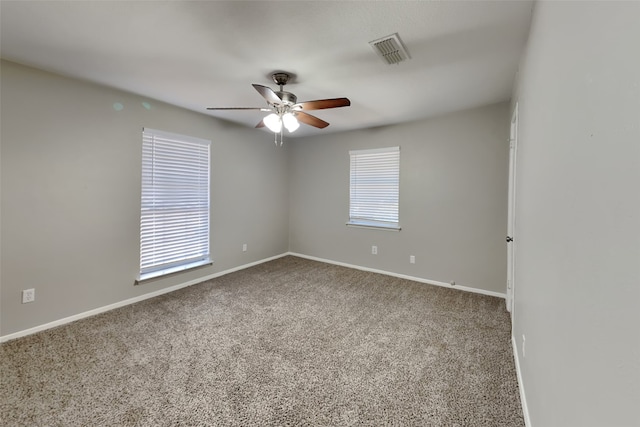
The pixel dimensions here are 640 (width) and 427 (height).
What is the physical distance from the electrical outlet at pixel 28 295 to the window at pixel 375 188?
155 inches

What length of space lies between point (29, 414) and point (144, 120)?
9.37 feet

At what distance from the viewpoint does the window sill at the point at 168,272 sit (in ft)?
10.9

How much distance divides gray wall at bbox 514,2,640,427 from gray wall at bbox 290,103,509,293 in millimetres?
2266

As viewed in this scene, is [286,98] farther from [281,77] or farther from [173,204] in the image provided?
[173,204]

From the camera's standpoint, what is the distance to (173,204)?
11.9 feet

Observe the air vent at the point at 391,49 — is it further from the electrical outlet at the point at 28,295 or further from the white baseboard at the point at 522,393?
the electrical outlet at the point at 28,295

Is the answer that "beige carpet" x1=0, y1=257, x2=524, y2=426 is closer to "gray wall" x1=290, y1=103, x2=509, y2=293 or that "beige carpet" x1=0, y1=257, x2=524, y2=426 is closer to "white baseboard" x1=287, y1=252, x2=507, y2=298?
"white baseboard" x1=287, y1=252, x2=507, y2=298

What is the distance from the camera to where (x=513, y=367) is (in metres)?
2.05

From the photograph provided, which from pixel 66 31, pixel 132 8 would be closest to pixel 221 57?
pixel 132 8

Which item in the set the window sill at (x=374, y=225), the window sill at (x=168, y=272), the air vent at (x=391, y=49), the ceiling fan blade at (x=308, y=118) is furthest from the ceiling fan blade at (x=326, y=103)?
the window sill at (x=168, y=272)

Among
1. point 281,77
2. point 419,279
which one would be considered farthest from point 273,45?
point 419,279

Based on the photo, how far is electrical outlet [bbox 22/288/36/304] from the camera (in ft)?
8.17

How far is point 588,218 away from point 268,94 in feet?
6.72

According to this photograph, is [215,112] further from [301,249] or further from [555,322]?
[555,322]
